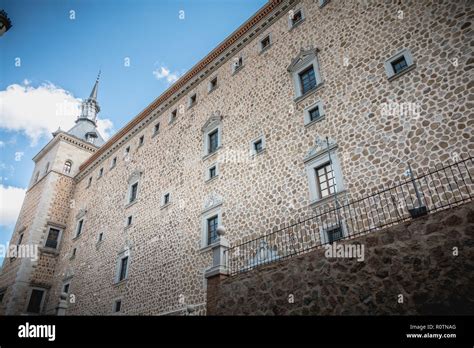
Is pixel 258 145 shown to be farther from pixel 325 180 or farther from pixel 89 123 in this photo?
pixel 89 123

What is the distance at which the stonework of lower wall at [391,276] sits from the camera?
18.3 feet

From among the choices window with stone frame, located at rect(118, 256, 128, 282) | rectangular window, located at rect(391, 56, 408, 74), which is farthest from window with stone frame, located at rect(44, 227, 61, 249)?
rectangular window, located at rect(391, 56, 408, 74)

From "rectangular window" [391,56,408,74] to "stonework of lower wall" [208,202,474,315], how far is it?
628cm

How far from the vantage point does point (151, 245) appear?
54.4ft

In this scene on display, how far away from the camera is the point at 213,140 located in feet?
54.2

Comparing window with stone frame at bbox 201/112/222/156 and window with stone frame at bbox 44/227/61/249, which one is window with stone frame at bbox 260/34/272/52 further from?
window with stone frame at bbox 44/227/61/249

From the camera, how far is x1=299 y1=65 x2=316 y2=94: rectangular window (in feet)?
43.3

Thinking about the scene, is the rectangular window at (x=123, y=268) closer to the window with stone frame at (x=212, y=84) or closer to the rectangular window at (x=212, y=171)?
the rectangular window at (x=212, y=171)

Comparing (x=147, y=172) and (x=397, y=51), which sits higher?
(x=147, y=172)


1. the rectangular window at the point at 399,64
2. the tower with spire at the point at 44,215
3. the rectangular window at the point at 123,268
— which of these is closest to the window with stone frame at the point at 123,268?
the rectangular window at the point at 123,268

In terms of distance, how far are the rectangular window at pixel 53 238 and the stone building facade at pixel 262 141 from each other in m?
0.54

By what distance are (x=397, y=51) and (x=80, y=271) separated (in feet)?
66.4

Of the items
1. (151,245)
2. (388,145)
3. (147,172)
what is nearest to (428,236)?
(388,145)

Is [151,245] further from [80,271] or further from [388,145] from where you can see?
[388,145]
